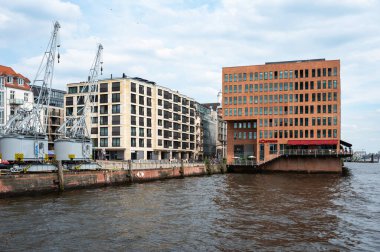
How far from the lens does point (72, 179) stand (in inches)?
2330

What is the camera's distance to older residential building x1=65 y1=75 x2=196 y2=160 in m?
119

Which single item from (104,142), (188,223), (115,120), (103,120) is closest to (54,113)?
(103,120)

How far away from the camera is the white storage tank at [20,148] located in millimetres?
59406

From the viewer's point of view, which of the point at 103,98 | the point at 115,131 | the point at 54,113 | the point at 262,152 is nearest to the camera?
the point at 115,131

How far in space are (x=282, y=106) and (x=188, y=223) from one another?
94610mm

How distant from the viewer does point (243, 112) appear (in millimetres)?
125375

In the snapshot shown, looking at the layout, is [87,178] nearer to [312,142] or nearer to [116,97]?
[116,97]

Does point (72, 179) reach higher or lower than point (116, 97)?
lower

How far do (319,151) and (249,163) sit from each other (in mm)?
20890

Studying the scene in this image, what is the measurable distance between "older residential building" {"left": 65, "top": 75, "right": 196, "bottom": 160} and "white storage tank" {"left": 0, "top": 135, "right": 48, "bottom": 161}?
2115 inches

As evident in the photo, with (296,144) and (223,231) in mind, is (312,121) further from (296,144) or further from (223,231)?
(223,231)

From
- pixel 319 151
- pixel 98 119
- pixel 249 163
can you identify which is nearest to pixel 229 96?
pixel 249 163

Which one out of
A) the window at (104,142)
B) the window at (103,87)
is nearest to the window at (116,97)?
the window at (103,87)

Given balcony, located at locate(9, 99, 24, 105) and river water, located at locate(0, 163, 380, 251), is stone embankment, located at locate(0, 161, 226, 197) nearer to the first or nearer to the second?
river water, located at locate(0, 163, 380, 251)
